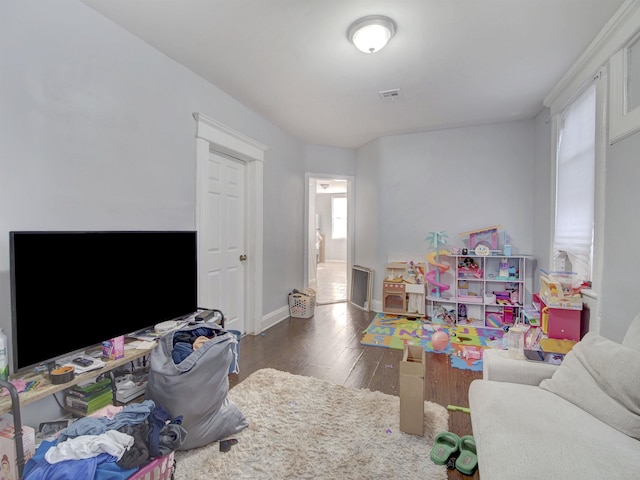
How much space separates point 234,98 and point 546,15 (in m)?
2.62

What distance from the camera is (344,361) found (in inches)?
118

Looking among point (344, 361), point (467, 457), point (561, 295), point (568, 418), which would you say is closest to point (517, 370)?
point (568, 418)

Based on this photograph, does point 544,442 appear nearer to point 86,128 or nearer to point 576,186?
point 576,186

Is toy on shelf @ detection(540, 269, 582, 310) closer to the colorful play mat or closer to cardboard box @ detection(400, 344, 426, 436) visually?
the colorful play mat

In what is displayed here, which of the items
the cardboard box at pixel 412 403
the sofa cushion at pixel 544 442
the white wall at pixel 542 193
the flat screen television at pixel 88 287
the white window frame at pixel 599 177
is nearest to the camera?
the sofa cushion at pixel 544 442

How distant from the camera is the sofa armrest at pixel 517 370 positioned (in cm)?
171

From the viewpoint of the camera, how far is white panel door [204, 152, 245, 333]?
3.12m

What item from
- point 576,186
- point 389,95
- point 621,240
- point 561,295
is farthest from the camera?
point 389,95

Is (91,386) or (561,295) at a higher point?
(561,295)

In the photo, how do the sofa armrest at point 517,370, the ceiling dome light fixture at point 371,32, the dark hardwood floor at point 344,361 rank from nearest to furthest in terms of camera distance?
the sofa armrest at point 517,370 → the ceiling dome light fixture at point 371,32 → the dark hardwood floor at point 344,361

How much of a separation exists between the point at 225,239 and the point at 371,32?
89.6 inches

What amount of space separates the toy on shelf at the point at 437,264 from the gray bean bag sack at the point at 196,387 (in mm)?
3151

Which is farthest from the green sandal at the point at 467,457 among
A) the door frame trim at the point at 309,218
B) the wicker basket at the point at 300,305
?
the door frame trim at the point at 309,218

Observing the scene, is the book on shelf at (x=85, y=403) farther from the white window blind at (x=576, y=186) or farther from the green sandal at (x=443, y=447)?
the white window blind at (x=576, y=186)
